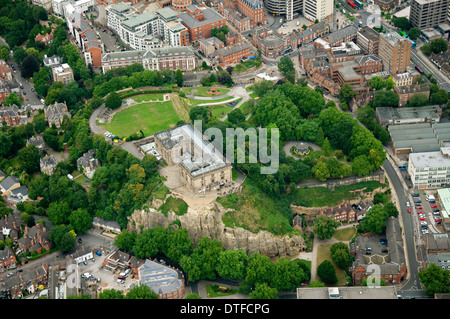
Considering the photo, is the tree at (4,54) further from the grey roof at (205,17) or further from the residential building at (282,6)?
the residential building at (282,6)

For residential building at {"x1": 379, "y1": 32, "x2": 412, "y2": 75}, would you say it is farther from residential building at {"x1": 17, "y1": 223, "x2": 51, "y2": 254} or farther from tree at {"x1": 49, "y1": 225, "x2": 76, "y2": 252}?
residential building at {"x1": 17, "y1": 223, "x2": 51, "y2": 254}

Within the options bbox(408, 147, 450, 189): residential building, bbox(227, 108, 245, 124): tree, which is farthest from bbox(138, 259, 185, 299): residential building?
bbox(408, 147, 450, 189): residential building

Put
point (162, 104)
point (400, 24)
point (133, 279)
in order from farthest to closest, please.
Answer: point (400, 24) → point (162, 104) → point (133, 279)

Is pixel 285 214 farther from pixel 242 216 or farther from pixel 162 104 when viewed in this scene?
pixel 162 104

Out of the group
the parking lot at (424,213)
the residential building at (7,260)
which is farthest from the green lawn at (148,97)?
the parking lot at (424,213)

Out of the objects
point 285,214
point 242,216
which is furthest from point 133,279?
point 285,214
